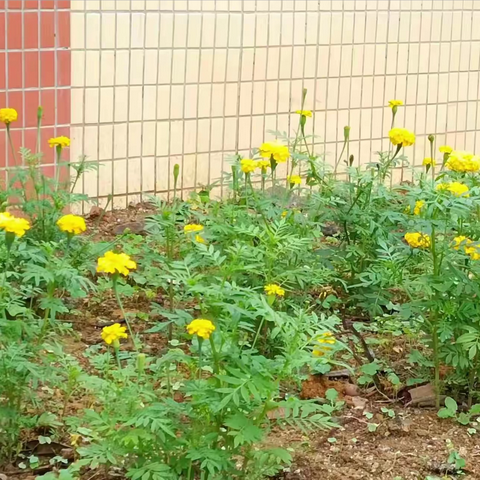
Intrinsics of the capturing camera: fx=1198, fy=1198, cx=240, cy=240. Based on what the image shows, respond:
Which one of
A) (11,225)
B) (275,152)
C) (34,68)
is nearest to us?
(11,225)

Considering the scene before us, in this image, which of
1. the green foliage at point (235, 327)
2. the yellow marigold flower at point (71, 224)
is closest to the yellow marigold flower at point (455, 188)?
the green foliage at point (235, 327)

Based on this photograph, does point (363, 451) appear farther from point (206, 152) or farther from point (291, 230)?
point (206, 152)

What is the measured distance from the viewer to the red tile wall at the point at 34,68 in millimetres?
6223

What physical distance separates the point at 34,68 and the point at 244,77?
57.1 inches

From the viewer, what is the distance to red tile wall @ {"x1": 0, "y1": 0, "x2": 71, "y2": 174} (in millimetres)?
6223

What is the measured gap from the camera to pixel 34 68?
20.8 feet

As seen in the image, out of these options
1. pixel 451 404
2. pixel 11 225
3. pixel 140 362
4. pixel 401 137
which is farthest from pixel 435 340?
pixel 11 225

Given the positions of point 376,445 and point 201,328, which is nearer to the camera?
point 201,328

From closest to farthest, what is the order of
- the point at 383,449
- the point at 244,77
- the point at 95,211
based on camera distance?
the point at 383,449 < the point at 95,211 < the point at 244,77

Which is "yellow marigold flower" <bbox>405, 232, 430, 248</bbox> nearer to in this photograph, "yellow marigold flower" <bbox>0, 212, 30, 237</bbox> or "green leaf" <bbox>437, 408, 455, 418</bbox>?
"green leaf" <bbox>437, 408, 455, 418</bbox>

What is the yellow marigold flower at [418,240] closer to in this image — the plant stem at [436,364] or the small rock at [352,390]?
the plant stem at [436,364]

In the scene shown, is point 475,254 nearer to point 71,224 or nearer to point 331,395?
point 331,395

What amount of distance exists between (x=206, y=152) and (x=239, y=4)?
2.96ft

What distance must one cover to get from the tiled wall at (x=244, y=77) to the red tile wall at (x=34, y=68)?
99 mm
